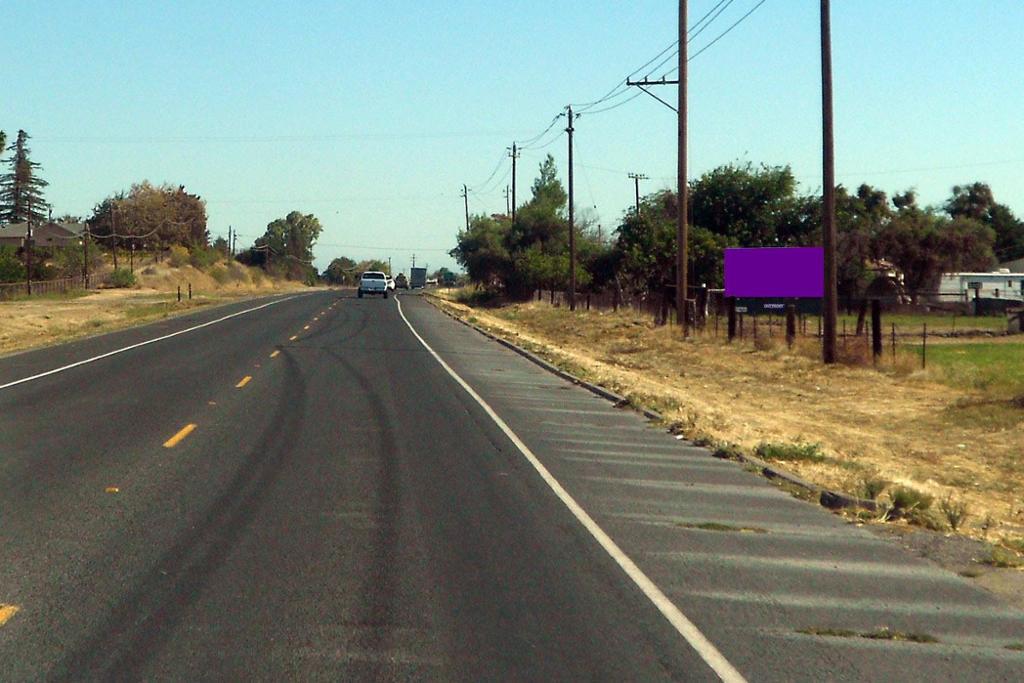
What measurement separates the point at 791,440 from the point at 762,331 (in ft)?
85.5

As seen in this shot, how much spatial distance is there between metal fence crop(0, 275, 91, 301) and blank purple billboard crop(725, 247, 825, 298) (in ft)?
176

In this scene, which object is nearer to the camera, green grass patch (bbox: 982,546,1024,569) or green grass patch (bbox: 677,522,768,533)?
green grass patch (bbox: 982,546,1024,569)

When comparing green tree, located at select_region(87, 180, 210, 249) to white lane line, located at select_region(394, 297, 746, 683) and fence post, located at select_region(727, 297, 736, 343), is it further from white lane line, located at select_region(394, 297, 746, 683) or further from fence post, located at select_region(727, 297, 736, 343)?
white lane line, located at select_region(394, 297, 746, 683)

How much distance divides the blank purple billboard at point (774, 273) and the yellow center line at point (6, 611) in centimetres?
3678

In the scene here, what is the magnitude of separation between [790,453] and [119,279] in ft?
333

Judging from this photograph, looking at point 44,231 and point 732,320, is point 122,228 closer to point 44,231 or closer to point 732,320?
point 44,231

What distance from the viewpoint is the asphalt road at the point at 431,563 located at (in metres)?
6.82

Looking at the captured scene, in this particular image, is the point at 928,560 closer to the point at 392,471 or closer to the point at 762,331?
the point at 392,471

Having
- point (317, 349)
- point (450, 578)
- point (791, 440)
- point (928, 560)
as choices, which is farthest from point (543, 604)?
point (317, 349)

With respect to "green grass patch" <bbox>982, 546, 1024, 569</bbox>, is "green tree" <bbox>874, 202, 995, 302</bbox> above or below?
above

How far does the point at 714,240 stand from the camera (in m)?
63.4

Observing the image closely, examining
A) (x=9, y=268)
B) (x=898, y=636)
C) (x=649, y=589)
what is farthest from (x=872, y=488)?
(x=9, y=268)

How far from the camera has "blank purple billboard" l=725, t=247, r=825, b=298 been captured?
144ft

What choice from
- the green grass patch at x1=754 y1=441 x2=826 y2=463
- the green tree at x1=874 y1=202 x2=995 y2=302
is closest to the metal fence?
the green tree at x1=874 y1=202 x2=995 y2=302
